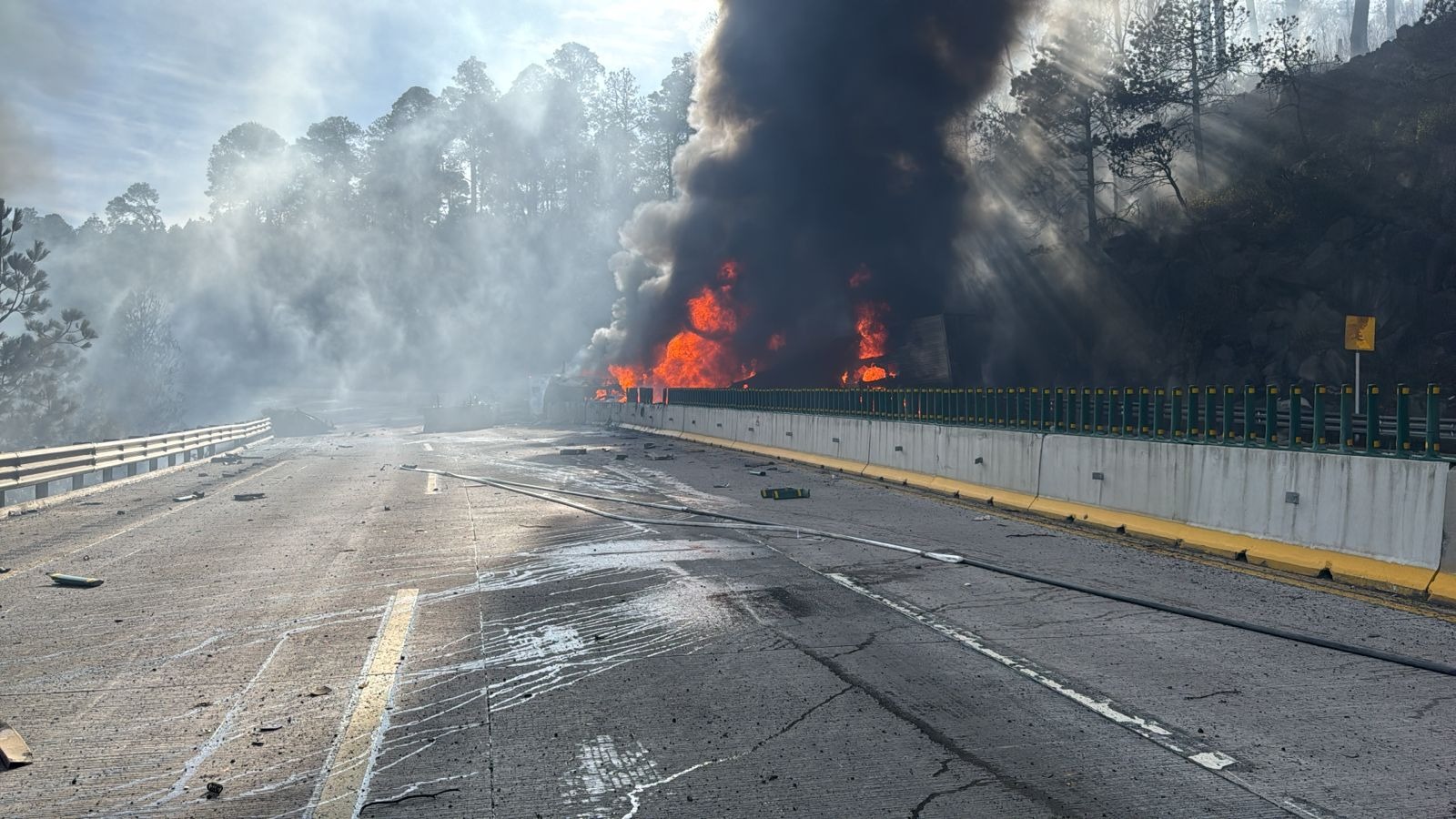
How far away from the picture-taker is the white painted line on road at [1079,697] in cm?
487

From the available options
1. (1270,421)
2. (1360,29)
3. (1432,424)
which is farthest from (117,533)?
→ (1360,29)

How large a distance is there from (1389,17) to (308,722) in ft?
250

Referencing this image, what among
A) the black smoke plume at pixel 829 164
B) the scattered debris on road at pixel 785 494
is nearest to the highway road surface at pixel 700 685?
the scattered debris on road at pixel 785 494

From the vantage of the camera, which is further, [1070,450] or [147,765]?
[1070,450]

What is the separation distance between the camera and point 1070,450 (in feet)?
47.0

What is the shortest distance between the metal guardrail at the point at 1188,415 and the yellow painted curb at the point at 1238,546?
A: 1024mm

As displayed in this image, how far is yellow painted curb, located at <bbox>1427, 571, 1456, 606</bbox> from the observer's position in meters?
8.38

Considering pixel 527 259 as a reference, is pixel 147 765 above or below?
below

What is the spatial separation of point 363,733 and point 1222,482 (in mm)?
9563

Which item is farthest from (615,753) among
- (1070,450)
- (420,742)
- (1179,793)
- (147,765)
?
(1070,450)

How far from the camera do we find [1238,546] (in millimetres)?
10758

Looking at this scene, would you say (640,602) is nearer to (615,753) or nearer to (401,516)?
(615,753)

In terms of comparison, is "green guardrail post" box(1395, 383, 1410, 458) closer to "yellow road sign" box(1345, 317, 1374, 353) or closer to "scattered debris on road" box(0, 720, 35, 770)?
"yellow road sign" box(1345, 317, 1374, 353)

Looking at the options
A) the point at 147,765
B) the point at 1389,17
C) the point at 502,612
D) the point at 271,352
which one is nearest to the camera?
the point at 147,765
